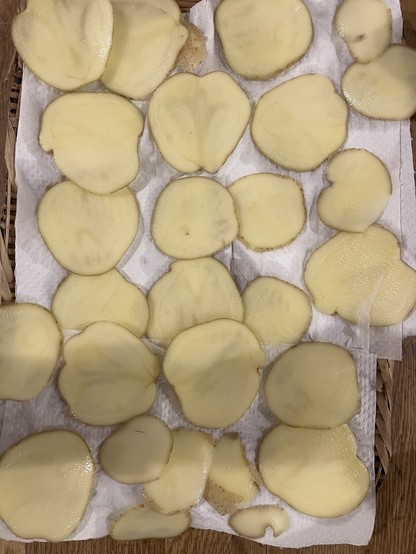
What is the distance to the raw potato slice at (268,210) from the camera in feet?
2.15

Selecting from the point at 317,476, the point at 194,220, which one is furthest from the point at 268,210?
the point at 317,476

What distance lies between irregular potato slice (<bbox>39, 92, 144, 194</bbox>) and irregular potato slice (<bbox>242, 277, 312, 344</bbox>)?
0.19 meters

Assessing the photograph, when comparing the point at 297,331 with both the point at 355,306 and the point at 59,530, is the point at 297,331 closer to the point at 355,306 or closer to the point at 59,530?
the point at 355,306

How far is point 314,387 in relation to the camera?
63 cm

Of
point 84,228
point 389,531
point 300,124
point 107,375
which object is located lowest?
point 389,531

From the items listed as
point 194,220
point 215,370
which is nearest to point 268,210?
point 194,220

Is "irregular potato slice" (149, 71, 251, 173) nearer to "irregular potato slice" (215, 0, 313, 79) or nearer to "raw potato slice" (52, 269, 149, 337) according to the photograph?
"irregular potato slice" (215, 0, 313, 79)

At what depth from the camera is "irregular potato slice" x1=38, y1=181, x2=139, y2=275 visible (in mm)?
643

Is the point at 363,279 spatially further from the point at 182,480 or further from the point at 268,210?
the point at 182,480

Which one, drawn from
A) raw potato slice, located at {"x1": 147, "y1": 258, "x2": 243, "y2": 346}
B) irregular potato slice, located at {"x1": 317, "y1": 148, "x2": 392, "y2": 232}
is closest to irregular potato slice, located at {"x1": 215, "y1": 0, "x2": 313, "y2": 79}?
irregular potato slice, located at {"x1": 317, "y1": 148, "x2": 392, "y2": 232}

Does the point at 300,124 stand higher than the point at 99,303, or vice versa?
the point at 300,124

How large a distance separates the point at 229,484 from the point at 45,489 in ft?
0.63

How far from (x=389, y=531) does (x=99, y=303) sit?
41 centimetres

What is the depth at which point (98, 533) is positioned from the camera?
0.62m
